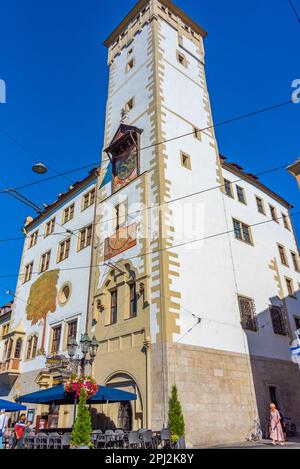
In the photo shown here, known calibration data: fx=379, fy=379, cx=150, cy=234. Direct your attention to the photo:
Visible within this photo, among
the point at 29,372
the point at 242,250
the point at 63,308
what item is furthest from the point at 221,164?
the point at 29,372

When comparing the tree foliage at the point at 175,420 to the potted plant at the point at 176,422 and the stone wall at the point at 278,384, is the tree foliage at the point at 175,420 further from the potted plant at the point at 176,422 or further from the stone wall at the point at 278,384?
the stone wall at the point at 278,384

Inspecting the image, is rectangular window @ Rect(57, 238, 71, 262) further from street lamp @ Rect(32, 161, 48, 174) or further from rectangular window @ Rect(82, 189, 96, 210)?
street lamp @ Rect(32, 161, 48, 174)

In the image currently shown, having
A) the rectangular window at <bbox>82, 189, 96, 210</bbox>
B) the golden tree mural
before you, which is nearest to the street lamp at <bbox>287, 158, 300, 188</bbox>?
the rectangular window at <bbox>82, 189, 96, 210</bbox>

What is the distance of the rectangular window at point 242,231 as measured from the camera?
24.9 meters

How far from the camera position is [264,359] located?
2141 centimetres

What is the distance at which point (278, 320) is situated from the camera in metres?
24.5

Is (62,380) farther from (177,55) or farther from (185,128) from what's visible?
(177,55)

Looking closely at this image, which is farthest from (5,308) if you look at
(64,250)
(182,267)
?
(182,267)

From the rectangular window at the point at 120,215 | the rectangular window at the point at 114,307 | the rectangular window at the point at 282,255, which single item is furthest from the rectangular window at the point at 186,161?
the rectangular window at the point at 282,255

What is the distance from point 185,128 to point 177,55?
8023 millimetres

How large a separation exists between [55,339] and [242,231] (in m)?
14.7

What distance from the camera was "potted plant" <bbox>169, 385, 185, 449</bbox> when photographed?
1385 centimetres

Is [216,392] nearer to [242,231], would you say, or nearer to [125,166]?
[242,231]

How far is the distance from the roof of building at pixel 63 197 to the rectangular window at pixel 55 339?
1106cm
